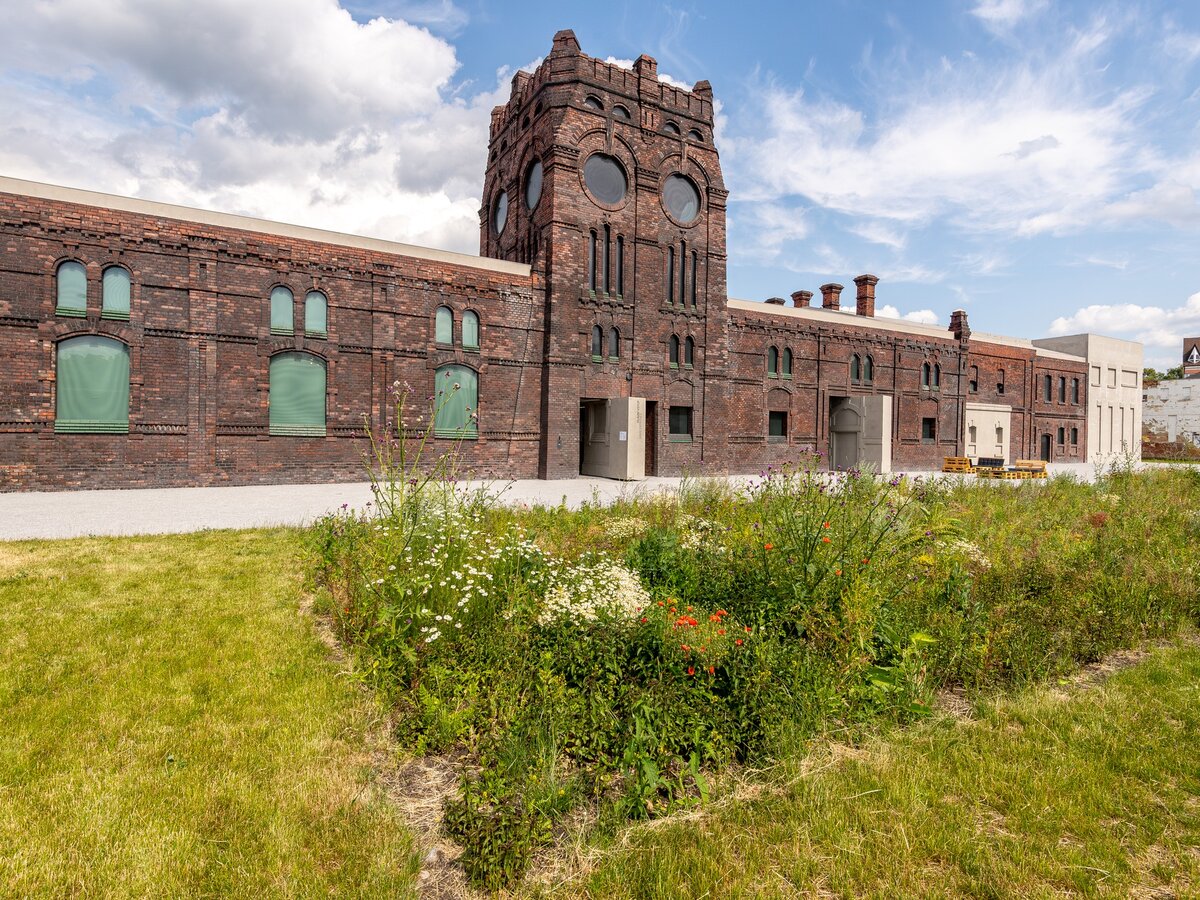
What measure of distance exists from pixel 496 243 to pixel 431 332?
8.20 meters

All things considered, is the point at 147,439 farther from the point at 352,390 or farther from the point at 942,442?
the point at 942,442

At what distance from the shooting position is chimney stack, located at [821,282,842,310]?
3012 cm

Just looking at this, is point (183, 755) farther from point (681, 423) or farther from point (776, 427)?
point (776, 427)

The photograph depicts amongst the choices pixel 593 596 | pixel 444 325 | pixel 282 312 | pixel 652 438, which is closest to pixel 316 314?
pixel 282 312

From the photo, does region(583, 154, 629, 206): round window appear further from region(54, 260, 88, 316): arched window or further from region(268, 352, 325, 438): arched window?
region(54, 260, 88, 316): arched window

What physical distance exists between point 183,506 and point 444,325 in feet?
30.6

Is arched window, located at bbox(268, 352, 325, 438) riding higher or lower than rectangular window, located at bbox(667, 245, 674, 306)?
lower

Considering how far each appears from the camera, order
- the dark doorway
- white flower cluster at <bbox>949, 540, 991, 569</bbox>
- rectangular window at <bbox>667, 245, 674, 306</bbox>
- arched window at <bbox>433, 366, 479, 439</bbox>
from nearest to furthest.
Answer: white flower cluster at <bbox>949, 540, 991, 569</bbox>, arched window at <bbox>433, 366, 479, 439</bbox>, the dark doorway, rectangular window at <bbox>667, 245, 674, 306</bbox>

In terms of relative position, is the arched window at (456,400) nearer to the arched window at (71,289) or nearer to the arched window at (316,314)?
the arched window at (316,314)

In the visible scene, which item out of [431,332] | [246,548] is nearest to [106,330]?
[431,332]

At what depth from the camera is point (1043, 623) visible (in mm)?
5078

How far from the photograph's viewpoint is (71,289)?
15.1 m

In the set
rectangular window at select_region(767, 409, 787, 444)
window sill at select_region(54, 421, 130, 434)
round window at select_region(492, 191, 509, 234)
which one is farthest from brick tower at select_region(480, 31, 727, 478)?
window sill at select_region(54, 421, 130, 434)

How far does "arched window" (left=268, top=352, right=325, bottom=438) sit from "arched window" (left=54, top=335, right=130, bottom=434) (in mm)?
3410
